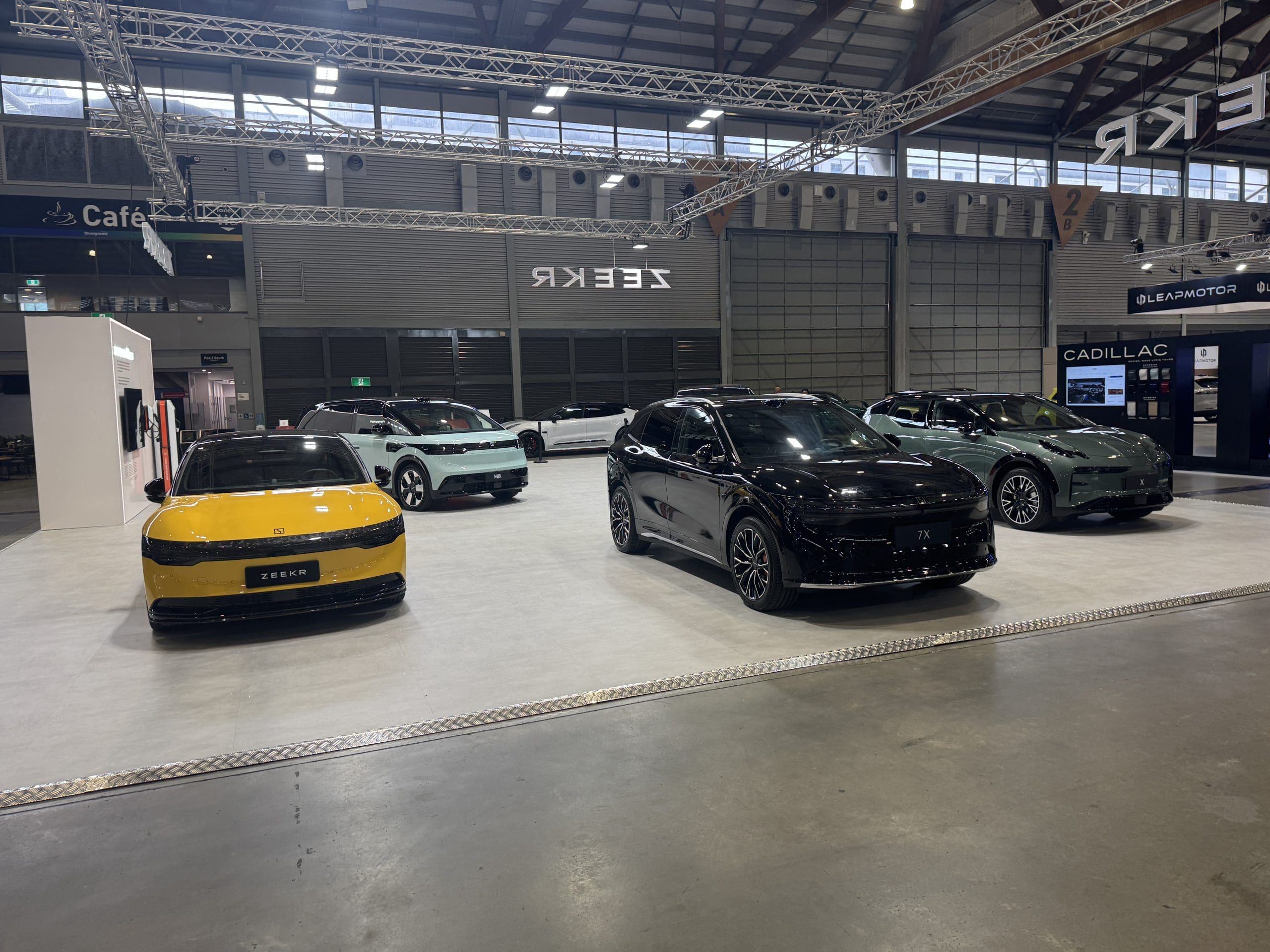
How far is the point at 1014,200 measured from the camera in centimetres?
2788

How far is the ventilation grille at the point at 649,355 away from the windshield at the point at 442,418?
515 inches

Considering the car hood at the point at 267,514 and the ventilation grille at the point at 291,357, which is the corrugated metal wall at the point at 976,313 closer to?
the ventilation grille at the point at 291,357

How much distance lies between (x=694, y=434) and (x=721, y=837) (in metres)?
4.15

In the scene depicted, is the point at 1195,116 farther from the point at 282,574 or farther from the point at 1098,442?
the point at 282,574

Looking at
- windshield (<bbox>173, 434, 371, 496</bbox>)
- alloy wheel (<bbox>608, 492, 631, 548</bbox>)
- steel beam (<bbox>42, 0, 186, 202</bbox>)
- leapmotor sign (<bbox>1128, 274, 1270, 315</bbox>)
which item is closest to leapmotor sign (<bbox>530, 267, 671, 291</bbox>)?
steel beam (<bbox>42, 0, 186, 202</bbox>)

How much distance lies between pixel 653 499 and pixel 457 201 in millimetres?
18102

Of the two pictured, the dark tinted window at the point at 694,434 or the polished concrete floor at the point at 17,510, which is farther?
the polished concrete floor at the point at 17,510

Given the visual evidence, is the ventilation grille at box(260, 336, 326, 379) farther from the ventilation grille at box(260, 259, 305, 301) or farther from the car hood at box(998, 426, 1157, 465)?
the car hood at box(998, 426, 1157, 465)

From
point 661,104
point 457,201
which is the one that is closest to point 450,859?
point 457,201

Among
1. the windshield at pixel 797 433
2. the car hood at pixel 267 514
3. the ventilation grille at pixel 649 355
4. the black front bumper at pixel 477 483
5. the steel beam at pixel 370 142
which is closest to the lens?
the car hood at pixel 267 514

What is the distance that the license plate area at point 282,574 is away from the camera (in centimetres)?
503

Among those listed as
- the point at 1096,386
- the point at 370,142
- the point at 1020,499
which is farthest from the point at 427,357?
the point at 1020,499

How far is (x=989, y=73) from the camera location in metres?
13.3

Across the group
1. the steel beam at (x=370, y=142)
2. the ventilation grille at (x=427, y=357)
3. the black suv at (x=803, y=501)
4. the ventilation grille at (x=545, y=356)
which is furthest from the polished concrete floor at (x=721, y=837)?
the ventilation grille at (x=545, y=356)
